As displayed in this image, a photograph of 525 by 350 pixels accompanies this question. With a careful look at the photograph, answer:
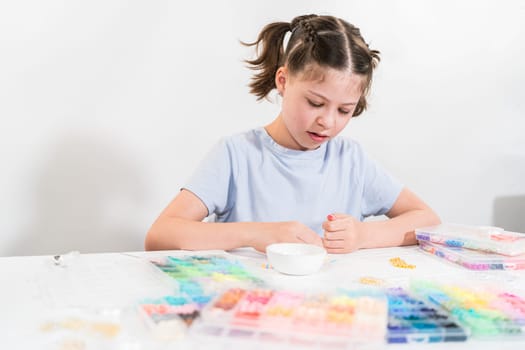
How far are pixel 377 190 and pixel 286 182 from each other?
0.24m

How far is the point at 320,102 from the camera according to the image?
4.18 ft

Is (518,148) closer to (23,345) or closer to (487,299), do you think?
(487,299)

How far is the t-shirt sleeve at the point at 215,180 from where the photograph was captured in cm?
134

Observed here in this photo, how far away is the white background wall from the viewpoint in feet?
5.51

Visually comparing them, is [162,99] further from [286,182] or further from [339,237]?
[339,237]

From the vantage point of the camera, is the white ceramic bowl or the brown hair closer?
the white ceramic bowl

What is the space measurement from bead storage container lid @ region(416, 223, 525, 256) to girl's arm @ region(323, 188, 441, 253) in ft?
0.14

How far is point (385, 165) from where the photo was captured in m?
2.13

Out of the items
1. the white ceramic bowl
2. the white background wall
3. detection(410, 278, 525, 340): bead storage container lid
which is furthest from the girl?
the white background wall

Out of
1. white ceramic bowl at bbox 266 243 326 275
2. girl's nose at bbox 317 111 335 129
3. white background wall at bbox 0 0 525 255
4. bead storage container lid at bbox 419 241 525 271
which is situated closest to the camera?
white ceramic bowl at bbox 266 243 326 275

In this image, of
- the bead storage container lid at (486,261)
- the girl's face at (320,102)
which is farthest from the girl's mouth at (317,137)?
the bead storage container lid at (486,261)

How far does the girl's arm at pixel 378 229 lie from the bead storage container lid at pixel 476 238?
42mm

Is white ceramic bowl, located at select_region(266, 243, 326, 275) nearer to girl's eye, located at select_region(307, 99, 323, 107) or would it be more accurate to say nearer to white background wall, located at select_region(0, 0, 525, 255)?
girl's eye, located at select_region(307, 99, 323, 107)

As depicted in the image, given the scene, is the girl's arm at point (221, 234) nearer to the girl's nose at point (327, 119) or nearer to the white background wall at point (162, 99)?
the girl's nose at point (327, 119)
